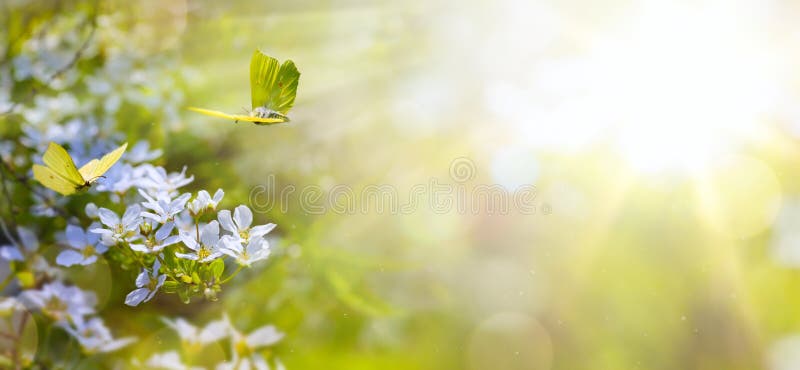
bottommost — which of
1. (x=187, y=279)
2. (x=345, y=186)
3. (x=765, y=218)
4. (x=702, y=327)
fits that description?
(x=702, y=327)

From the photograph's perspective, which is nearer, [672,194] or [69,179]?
[69,179]

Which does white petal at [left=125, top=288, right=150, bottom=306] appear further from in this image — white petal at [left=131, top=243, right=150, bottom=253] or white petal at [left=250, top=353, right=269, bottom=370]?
white petal at [left=250, top=353, right=269, bottom=370]

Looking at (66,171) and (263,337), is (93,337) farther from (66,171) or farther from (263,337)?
(66,171)

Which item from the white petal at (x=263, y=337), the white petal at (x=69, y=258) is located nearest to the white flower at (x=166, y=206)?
the white petal at (x=69, y=258)

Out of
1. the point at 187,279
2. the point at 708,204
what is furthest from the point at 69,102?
the point at 708,204

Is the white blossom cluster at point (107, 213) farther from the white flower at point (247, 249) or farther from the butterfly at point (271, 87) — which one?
the butterfly at point (271, 87)

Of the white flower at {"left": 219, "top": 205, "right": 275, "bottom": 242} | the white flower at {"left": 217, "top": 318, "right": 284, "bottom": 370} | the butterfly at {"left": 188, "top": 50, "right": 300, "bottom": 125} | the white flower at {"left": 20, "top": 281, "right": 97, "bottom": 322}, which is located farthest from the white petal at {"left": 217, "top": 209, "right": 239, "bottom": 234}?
the white flower at {"left": 20, "top": 281, "right": 97, "bottom": 322}

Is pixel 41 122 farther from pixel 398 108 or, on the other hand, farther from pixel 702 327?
pixel 702 327
